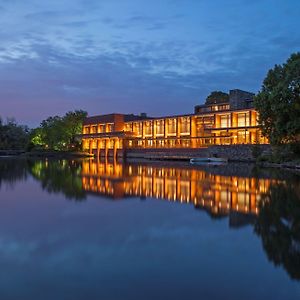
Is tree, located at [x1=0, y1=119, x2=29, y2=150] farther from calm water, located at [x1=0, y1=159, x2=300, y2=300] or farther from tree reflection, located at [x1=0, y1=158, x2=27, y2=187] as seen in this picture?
calm water, located at [x1=0, y1=159, x2=300, y2=300]

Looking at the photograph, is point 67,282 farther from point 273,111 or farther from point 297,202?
point 273,111

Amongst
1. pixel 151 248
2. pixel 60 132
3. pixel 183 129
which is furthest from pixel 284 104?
pixel 60 132

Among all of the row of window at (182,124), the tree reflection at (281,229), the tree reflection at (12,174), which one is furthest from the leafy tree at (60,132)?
the tree reflection at (281,229)

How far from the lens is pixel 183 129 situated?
279 ft

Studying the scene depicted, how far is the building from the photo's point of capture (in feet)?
243

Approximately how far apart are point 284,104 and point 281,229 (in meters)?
33.7

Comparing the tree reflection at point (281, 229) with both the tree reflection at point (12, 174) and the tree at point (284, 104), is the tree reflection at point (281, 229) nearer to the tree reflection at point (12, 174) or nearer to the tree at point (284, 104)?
the tree reflection at point (12, 174)

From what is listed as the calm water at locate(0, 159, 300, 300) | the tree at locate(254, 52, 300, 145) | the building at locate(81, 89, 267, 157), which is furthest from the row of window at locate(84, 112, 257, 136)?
the calm water at locate(0, 159, 300, 300)

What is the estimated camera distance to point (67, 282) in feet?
24.1

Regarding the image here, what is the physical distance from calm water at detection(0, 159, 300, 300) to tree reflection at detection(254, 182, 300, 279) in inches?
1.0

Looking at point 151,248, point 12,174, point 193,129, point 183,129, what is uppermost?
point 183,129

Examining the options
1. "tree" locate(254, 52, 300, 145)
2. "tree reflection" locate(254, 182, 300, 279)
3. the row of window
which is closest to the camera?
"tree reflection" locate(254, 182, 300, 279)

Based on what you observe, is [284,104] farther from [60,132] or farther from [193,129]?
[60,132]

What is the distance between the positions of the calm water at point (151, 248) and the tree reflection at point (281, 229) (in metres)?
0.03
